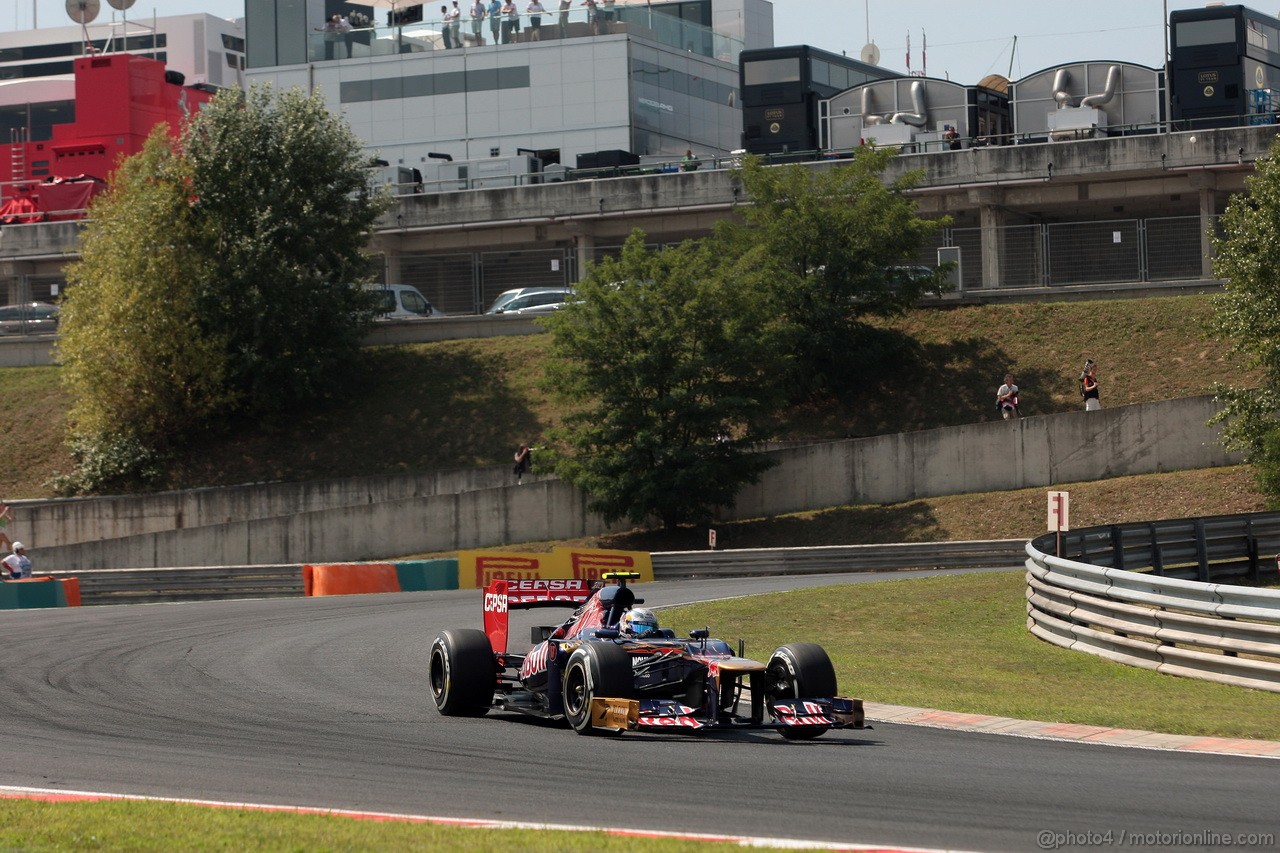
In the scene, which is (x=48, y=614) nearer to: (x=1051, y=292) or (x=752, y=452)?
(x=752, y=452)

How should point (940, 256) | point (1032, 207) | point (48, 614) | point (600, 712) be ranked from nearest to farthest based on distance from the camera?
1. point (600, 712)
2. point (48, 614)
3. point (940, 256)
4. point (1032, 207)

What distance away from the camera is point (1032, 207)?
54.3 m

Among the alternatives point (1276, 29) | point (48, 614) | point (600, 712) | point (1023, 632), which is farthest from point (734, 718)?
point (1276, 29)

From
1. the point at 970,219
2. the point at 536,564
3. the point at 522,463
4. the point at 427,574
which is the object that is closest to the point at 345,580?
the point at 427,574

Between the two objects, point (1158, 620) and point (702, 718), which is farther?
point (1158, 620)

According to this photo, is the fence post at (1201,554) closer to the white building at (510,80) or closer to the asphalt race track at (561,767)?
the asphalt race track at (561,767)

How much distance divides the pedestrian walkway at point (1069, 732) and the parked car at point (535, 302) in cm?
3923

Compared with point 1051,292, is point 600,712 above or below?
below

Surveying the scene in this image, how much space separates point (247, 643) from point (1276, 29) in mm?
49364

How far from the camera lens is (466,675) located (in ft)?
45.8

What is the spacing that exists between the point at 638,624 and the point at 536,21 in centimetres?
6699

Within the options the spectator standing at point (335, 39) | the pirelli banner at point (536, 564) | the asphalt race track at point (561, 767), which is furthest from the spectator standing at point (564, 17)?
the asphalt race track at point (561, 767)

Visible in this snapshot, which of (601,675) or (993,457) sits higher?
(993,457)

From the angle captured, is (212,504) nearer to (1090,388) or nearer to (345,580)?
(345,580)
